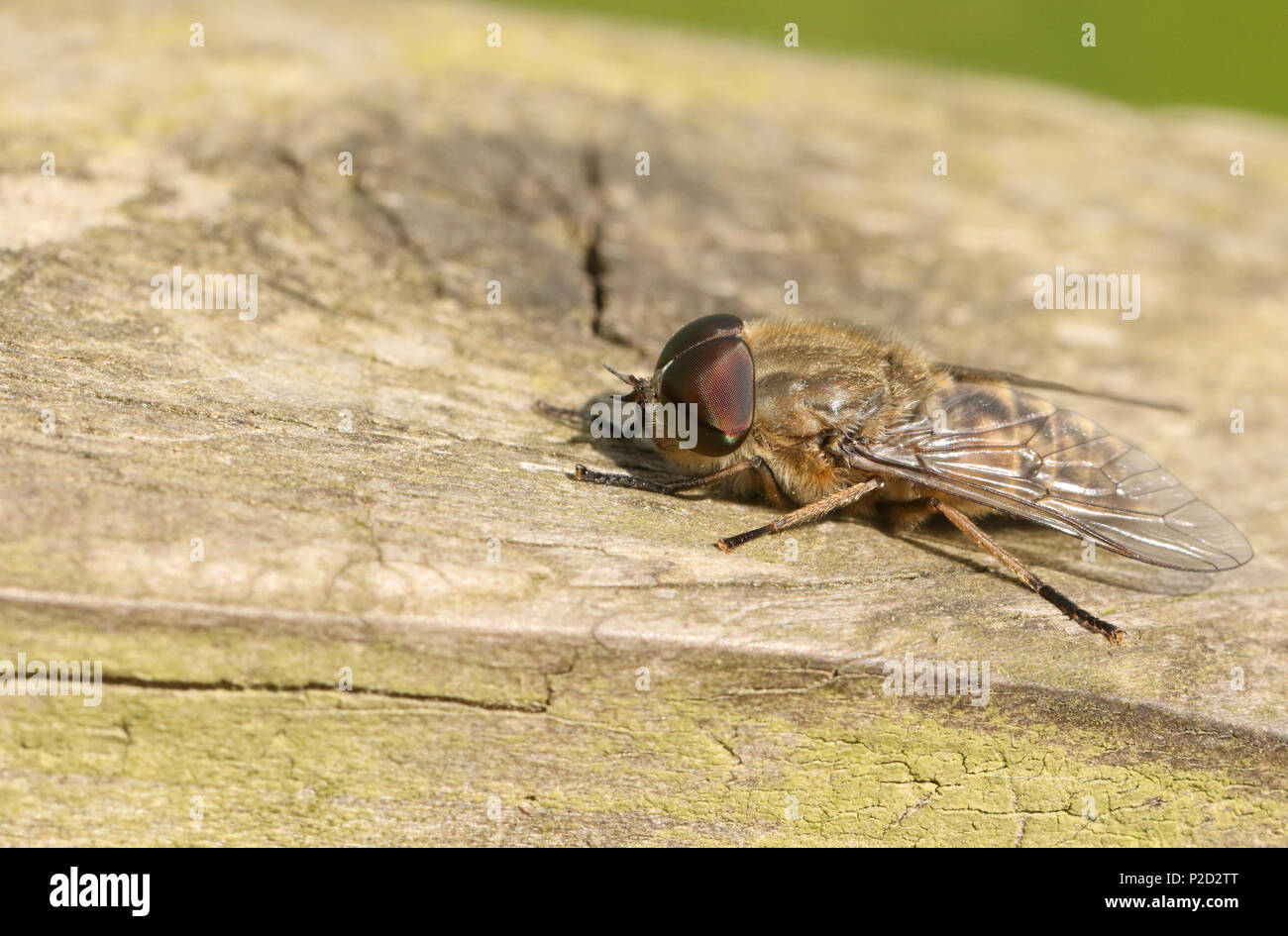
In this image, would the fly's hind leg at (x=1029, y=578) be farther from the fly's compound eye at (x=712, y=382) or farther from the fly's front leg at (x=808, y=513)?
the fly's compound eye at (x=712, y=382)

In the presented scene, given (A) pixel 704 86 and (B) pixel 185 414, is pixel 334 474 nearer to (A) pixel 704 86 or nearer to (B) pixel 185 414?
(B) pixel 185 414

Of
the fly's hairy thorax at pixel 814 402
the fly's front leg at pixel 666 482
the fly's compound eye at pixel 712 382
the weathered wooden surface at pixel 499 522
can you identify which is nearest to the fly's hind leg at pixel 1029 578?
the weathered wooden surface at pixel 499 522

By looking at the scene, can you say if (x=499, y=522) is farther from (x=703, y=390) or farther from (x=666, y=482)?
(x=703, y=390)

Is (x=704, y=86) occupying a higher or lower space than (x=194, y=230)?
higher


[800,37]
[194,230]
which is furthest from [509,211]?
[800,37]

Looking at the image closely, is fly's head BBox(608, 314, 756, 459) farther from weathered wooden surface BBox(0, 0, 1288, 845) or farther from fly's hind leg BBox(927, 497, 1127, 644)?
fly's hind leg BBox(927, 497, 1127, 644)

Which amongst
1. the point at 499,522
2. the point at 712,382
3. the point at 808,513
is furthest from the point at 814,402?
the point at 499,522

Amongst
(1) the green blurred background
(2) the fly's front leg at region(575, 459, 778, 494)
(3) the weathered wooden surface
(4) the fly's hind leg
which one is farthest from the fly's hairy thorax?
(1) the green blurred background
